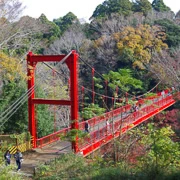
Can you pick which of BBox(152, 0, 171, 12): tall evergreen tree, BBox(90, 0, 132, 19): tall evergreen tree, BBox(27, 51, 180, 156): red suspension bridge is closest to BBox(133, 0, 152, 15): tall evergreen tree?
BBox(90, 0, 132, 19): tall evergreen tree

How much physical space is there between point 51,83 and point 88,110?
1136 centimetres

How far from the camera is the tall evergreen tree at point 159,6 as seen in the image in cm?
3997

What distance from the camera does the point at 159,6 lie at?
40.5m

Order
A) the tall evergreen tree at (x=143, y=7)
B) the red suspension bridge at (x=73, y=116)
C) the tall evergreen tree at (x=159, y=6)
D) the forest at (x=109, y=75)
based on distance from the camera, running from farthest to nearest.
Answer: the tall evergreen tree at (x=159, y=6), the tall evergreen tree at (x=143, y=7), the red suspension bridge at (x=73, y=116), the forest at (x=109, y=75)

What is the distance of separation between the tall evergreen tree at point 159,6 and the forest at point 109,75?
10 centimetres

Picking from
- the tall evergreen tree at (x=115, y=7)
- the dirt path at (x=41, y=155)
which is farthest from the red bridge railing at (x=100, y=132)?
the tall evergreen tree at (x=115, y=7)

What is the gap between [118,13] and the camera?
3472cm

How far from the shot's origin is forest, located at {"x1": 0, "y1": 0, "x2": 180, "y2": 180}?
9336mm

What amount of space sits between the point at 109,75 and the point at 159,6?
97.8 ft

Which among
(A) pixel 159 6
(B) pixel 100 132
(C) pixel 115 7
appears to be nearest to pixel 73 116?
(B) pixel 100 132

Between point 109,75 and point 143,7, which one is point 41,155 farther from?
point 143,7

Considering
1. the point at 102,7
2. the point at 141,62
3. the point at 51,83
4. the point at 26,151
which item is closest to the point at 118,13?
the point at 102,7

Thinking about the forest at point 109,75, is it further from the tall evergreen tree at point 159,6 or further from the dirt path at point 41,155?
the dirt path at point 41,155

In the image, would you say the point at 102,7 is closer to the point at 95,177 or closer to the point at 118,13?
the point at 118,13
